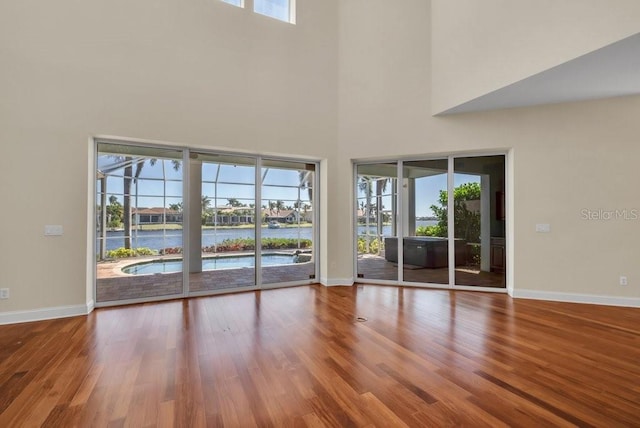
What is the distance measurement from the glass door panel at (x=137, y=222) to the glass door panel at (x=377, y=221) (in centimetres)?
329

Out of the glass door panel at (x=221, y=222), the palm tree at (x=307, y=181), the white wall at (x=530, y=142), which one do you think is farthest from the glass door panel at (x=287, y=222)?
the white wall at (x=530, y=142)

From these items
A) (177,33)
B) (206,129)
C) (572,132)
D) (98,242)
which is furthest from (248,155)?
(572,132)

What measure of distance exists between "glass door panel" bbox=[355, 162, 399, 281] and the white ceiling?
1609 millimetres

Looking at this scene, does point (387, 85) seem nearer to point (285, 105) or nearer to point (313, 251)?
point (285, 105)

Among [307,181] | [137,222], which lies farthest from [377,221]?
[137,222]

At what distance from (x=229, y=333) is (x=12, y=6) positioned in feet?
15.4

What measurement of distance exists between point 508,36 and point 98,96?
5.47 meters

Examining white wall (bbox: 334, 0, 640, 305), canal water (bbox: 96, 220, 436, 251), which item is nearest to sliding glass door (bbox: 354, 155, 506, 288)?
canal water (bbox: 96, 220, 436, 251)

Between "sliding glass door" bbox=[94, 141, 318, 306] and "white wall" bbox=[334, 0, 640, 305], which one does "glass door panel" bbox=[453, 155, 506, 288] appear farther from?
"sliding glass door" bbox=[94, 141, 318, 306]

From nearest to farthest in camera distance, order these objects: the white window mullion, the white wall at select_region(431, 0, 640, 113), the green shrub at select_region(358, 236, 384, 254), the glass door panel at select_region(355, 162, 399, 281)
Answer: the white wall at select_region(431, 0, 640, 113)
the white window mullion
the glass door panel at select_region(355, 162, 399, 281)
the green shrub at select_region(358, 236, 384, 254)

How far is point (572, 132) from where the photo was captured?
461 centimetres

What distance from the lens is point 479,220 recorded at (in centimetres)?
533

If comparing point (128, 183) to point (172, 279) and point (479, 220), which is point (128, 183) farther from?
point (479, 220)

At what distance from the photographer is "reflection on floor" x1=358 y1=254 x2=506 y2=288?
5.30m
